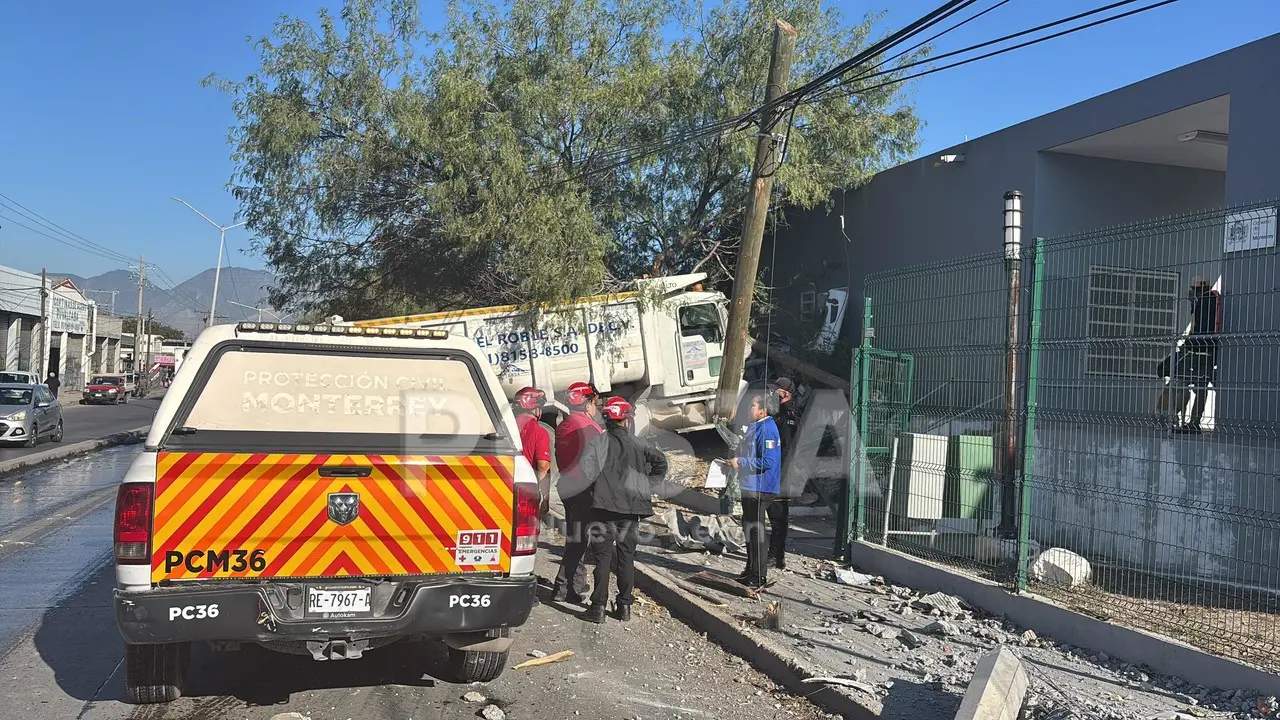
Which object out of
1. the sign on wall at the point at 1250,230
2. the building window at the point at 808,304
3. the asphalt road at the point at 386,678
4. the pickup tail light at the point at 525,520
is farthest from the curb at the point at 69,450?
the sign on wall at the point at 1250,230

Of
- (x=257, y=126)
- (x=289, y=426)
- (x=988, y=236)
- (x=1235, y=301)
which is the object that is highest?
(x=257, y=126)

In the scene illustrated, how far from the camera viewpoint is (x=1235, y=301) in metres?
6.11

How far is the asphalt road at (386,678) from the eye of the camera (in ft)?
17.1

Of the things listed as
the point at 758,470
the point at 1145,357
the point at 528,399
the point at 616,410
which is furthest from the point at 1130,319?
the point at 528,399

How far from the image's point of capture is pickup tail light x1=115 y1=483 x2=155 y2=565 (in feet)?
A: 14.6

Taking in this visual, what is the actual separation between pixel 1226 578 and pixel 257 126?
1865cm

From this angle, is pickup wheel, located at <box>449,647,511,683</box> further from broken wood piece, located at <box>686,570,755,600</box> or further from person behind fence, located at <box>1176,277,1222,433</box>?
person behind fence, located at <box>1176,277,1222,433</box>

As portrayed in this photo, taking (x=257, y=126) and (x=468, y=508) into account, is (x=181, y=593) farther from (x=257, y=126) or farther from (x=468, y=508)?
(x=257, y=126)

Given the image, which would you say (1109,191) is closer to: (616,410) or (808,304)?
(808,304)

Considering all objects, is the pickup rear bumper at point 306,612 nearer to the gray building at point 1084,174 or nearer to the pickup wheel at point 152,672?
the pickup wheel at point 152,672

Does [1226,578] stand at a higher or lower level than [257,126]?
lower

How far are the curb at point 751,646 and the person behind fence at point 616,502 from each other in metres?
0.53

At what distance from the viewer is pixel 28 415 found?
68.4 feet

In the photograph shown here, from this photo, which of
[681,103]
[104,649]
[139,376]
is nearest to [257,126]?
[681,103]
